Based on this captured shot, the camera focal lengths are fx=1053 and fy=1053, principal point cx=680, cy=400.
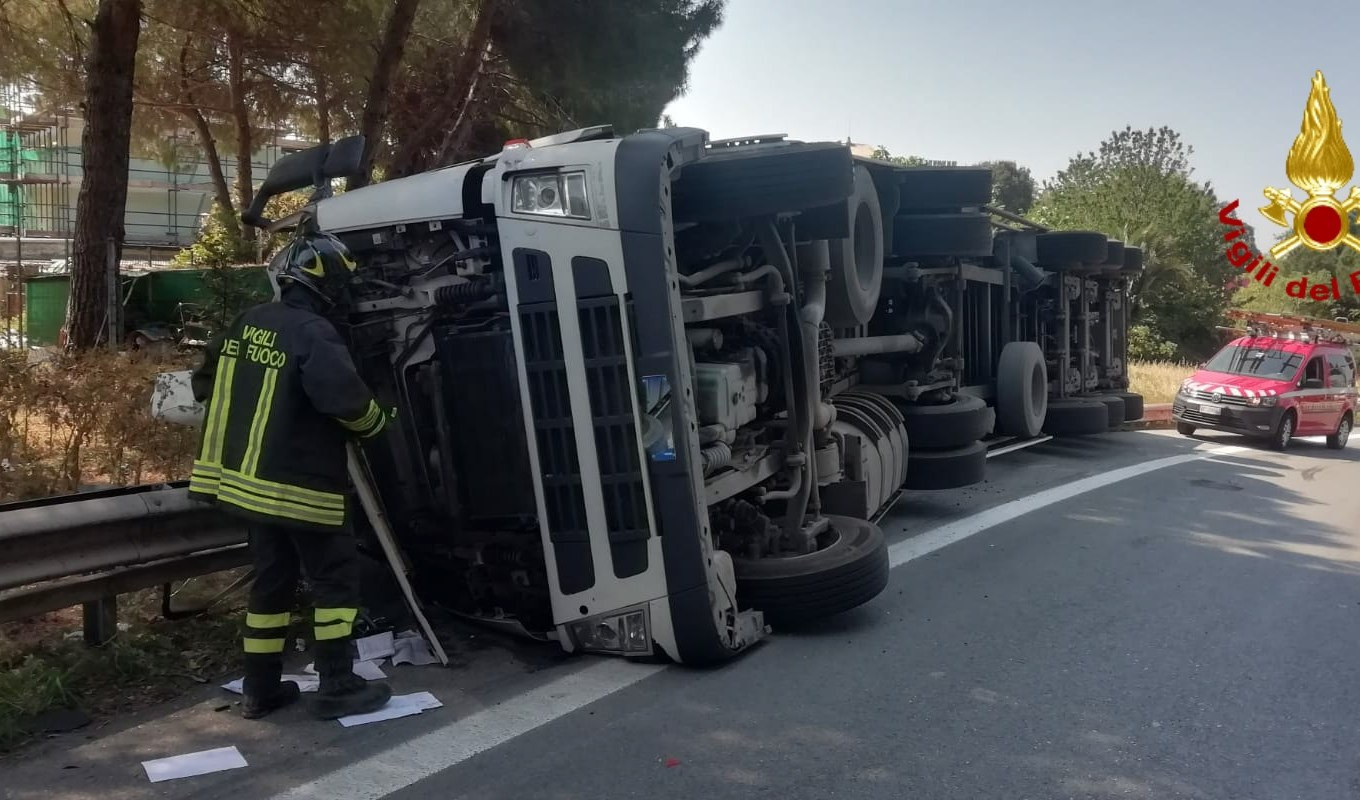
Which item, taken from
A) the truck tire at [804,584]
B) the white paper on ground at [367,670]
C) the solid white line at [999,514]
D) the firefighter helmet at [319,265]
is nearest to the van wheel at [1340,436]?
the solid white line at [999,514]

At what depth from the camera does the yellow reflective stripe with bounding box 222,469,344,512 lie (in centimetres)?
339

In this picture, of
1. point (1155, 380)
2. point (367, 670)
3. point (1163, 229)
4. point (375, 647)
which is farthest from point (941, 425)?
point (1163, 229)

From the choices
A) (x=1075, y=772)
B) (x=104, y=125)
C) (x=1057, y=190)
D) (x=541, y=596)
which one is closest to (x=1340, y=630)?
(x=1075, y=772)

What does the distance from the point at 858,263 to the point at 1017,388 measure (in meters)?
3.51

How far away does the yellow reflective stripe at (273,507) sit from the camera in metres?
3.39

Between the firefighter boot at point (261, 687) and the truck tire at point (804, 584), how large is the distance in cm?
176

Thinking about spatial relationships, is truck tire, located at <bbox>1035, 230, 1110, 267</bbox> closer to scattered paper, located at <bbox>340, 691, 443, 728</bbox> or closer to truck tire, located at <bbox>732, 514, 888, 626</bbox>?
truck tire, located at <bbox>732, 514, 888, 626</bbox>

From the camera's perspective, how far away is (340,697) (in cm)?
345

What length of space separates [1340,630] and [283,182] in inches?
206

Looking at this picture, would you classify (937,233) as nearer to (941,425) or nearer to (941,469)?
(941,425)

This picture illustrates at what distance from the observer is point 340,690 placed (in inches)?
136

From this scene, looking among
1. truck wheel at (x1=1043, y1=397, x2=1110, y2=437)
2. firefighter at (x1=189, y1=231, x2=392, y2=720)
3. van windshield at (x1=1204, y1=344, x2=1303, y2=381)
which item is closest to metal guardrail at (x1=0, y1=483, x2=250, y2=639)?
firefighter at (x1=189, y1=231, x2=392, y2=720)

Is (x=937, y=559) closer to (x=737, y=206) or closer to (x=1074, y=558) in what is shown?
(x=1074, y=558)

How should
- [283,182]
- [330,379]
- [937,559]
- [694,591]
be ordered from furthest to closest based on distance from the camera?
1. [937,559]
2. [283,182]
3. [694,591]
4. [330,379]
